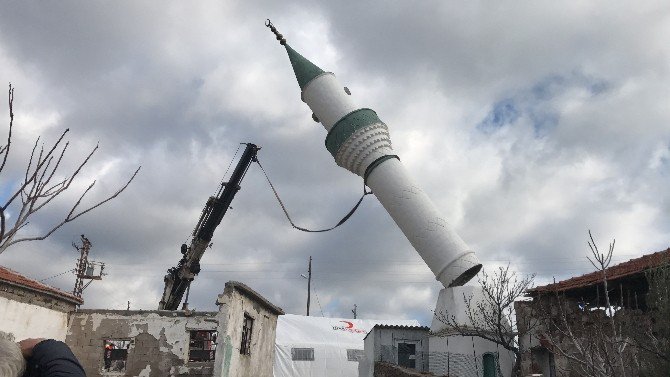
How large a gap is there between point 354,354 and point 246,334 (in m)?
13.9

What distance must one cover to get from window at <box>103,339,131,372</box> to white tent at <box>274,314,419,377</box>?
37.4 ft

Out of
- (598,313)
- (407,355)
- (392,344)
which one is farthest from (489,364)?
(598,313)

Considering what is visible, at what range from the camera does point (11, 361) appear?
193cm

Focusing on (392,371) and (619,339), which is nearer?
(619,339)

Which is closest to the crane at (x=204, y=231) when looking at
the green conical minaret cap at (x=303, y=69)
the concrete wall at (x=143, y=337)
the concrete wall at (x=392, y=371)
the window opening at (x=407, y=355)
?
the concrete wall at (x=143, y=337)

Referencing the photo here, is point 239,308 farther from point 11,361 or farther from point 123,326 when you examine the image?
point 11,361

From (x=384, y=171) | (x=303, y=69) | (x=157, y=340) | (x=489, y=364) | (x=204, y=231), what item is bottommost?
(x=489, y=364)

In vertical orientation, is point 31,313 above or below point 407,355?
above

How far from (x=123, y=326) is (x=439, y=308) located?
38.0ft

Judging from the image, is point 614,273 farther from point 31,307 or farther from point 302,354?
point 302,354

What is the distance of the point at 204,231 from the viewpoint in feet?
61.7

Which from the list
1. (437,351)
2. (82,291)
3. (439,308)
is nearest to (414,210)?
(439,308)

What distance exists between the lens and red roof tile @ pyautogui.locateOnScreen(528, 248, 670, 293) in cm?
1353

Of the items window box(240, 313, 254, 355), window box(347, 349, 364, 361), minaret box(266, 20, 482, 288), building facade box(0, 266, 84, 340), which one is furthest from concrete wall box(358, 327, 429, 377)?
building facade box(0, 266, 84, 340)
